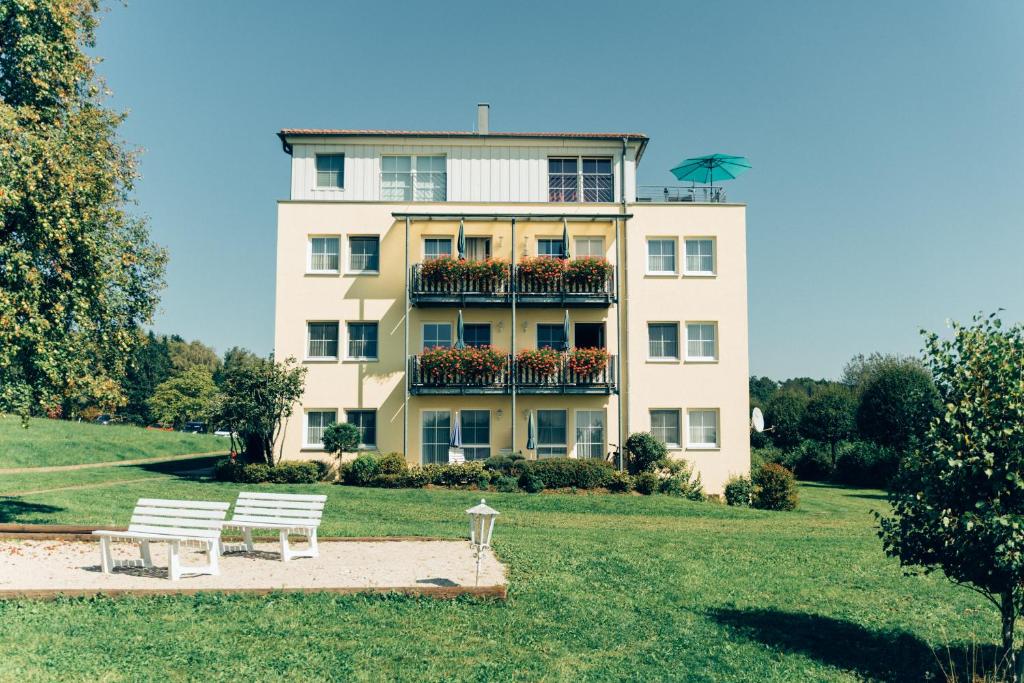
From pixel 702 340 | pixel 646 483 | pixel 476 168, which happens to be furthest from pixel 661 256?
pixel 646 483

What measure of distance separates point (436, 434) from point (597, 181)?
11.8 metres

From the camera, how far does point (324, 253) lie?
30.7m

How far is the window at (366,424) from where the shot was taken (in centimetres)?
2997

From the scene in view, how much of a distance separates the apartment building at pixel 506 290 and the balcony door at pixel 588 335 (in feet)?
0.19

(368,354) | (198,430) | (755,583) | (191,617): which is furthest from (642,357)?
(198,430)

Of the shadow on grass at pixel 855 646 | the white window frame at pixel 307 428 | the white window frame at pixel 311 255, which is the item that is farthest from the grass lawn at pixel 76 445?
the shadow on grass at pixel 855 646

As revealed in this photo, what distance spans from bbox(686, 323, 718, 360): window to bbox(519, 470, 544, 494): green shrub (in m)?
8.52

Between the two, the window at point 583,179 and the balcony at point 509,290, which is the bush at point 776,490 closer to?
the balcony at point 509,290

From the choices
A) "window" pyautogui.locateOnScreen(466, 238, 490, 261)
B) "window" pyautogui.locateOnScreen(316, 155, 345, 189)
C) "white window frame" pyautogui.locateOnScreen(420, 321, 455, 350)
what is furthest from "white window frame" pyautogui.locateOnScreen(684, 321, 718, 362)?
"window" pyautogui.locateOnScreen(316, 155, 345, 189)

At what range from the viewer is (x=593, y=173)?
31.6 m

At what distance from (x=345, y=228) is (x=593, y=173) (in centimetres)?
1002

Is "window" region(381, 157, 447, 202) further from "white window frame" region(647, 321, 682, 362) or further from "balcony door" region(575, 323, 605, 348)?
"white window frame" region(647, 321, 682, 362)

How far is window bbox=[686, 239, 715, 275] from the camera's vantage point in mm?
30984

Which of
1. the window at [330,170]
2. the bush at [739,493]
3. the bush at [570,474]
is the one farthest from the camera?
the window at [330,170]
